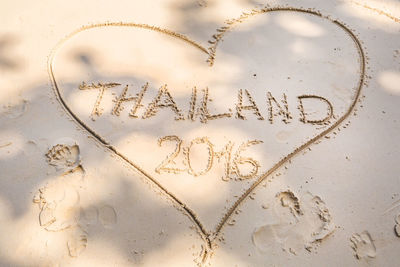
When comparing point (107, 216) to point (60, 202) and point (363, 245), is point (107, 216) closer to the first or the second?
point (60, 202)

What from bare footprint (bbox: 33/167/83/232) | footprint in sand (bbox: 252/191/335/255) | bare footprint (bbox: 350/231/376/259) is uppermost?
bare footprint (bbox: 350/231/376/259)

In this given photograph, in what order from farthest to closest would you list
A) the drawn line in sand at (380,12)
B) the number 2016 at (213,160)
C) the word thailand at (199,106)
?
the drawn line in sand at (380,12)
the word thailand at (199,106)
the number 2016 at (213,160)

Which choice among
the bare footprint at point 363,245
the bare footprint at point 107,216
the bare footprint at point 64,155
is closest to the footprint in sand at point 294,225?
the bare footprint at point 363,245

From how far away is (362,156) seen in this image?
2172 mm

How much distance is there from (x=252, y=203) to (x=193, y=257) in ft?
1.45

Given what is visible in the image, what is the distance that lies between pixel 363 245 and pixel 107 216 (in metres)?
1.40

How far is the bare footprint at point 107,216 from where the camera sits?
1.96 meters

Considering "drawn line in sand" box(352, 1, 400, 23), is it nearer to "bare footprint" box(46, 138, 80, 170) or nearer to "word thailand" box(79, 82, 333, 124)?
"word thailand" box(79, 82, 333, 124)

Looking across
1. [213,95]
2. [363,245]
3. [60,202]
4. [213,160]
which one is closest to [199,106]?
[213,95]

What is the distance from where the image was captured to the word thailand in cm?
230

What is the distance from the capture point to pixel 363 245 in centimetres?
189

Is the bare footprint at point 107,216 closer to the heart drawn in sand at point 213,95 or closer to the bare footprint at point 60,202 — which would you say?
the bare footprint at point 60,202

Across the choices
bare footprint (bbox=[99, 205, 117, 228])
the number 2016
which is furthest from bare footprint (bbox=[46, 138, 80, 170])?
the number 2016

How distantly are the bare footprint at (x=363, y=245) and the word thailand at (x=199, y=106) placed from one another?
2.36ft
